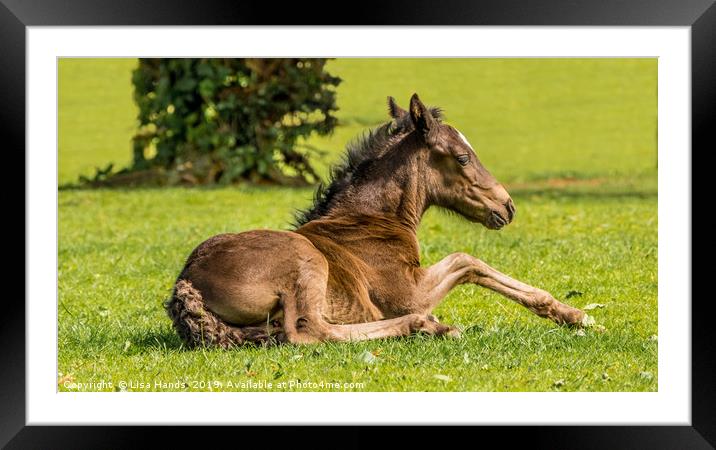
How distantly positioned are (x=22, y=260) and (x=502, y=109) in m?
18.9

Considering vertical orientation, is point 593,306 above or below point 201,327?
above

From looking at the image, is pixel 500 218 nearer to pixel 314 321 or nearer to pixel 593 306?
pixel 593 306

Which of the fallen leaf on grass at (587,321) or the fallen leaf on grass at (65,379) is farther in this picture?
the fallen leaf on grass at (587,321)

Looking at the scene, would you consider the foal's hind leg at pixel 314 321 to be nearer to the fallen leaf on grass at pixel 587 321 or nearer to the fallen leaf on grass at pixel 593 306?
the fallen leaf on grass at pixel 587 321

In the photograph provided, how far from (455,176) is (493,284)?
961mm

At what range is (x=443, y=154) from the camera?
8.21m

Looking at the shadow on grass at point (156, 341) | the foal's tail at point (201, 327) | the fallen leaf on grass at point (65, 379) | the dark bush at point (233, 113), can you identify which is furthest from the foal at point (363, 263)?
the dark bush at point (233, 113)

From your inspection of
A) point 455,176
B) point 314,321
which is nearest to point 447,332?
point 314,321

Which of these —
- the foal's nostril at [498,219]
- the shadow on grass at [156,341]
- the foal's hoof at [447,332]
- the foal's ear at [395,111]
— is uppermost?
the foal's ear at [395,111]

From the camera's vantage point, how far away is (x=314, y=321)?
24.4 ft

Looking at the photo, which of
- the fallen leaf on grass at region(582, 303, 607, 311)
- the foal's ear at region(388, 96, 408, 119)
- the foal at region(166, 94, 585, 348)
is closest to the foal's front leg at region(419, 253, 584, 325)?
the foal at region(166, 94, 585, 348)
